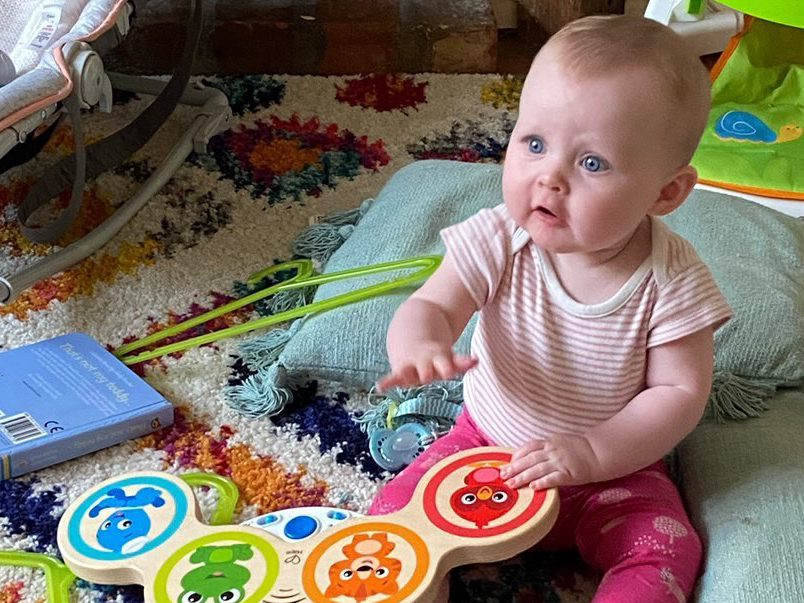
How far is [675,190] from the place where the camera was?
33.8 inches

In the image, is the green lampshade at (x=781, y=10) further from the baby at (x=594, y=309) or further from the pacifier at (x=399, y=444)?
the pacifier at (x=399, y=444)

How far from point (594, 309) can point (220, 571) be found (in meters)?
0.36

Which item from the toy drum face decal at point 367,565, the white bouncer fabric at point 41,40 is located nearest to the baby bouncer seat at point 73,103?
the white bouncer fabric at point 41,40

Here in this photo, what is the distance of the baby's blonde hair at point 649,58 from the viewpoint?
796mm

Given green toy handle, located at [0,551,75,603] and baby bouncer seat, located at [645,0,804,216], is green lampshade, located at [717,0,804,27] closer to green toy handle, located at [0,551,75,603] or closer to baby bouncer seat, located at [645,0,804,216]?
baby bouncer seat, located at [645,0,804,216]

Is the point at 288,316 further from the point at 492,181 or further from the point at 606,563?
the point at 606,563

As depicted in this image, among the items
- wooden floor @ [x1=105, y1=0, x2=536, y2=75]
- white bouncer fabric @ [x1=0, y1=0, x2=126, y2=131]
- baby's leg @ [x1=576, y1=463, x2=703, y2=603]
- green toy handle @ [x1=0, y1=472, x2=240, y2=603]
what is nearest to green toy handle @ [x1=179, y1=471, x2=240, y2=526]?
green toy handle @ [x1=0, y1=472, x2=240, y2=603]

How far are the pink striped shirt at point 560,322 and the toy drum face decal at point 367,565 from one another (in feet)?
0.52

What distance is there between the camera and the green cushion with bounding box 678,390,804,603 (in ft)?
2.73

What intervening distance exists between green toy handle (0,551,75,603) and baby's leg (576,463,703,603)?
0.44 meters

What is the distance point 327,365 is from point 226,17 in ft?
3.09

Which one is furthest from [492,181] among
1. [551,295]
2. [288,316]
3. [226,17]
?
[226,17]

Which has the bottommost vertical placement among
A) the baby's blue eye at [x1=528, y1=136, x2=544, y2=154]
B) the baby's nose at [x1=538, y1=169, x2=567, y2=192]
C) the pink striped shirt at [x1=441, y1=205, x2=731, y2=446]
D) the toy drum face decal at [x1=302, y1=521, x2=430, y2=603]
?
the toy drum face decal at [x1=302, y1=521, x2=430, y2=603]

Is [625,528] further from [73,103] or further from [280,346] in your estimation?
[73,103]
